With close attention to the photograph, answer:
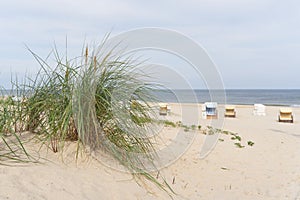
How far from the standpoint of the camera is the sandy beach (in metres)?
3.45

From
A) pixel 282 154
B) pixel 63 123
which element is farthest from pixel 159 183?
pixel 282 154

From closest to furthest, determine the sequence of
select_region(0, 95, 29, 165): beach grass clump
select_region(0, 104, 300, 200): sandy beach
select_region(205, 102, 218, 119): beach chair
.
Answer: select_region(0, 104, 300, 200): sandy beach < select_region(0, 95, 29, 165): beach grass clump < select_region(205, 102, 218, 119): beach chair

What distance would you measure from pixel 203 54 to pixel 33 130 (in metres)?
2.95

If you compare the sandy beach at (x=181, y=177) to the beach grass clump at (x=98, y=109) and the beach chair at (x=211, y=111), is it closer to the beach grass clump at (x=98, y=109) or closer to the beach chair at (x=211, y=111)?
the beach grass clump at (x=98, y=109)

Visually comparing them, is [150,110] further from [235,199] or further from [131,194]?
[235,199]

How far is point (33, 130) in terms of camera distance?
478 cm

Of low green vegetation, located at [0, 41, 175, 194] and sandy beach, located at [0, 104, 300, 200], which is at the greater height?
low green vegetation, located at [0, 41, 175, 194]

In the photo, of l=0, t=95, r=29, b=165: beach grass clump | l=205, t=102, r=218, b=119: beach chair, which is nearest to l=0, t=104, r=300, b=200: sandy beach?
l=0, t=95, r=29, b=165: beach grass clump

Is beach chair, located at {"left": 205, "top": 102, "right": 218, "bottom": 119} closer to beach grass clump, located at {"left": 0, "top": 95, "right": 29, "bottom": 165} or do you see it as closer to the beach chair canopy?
the beach chair canopy

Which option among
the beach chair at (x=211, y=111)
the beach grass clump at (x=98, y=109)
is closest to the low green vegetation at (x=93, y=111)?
the beach grass clump at (x=98, y=109)

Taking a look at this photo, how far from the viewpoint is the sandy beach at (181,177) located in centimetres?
345

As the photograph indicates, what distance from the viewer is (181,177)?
4770 mm

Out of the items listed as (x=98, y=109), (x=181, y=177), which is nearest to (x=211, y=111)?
(x=181, y=177)

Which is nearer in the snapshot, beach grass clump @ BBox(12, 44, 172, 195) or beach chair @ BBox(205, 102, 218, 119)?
beach grass clump @ BBox(12, 44, 172, 195)
